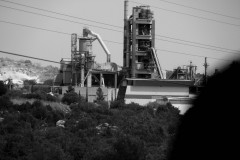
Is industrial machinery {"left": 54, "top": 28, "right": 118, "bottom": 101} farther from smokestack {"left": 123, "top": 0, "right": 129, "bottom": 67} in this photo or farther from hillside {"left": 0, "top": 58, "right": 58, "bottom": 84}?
hillside {"left": 0, "top": 58, "right": 58, "bottom": 84}

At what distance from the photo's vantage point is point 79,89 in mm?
57250

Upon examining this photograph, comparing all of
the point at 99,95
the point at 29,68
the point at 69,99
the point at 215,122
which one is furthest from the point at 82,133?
the point at 29,68

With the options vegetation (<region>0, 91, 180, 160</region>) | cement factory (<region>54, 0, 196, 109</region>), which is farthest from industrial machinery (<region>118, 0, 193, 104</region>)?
vegetation (<region>0, 91, 180, 160</region>)

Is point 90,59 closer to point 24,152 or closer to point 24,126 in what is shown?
point 24,126

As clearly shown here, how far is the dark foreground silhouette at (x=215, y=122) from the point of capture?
2096 millimetres

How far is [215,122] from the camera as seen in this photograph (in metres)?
2.17

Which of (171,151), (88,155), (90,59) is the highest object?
(90,59)

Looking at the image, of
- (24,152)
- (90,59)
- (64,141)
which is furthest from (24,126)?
(90,59)

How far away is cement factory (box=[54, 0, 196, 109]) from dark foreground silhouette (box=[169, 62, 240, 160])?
51.5 meters

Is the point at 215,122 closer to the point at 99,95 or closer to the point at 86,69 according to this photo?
the point at 99,95

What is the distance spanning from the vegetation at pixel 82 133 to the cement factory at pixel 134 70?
20.3 ft

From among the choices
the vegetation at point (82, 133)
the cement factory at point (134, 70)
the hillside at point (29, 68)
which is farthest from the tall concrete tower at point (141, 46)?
the hillside at point (29, 68)

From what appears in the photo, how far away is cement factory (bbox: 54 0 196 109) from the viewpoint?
55.5 metres

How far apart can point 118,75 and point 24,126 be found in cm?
3465
